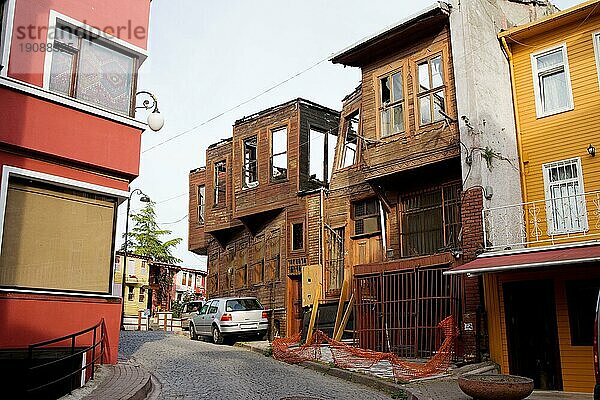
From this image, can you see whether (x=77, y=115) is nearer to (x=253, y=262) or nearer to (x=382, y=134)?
(x=382, y=134)

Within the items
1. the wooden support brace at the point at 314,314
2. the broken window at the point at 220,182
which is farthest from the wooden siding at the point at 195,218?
the wooden support brace at the point at 314,314

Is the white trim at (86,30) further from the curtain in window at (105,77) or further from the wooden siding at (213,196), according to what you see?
the wooden siding at (213,196)

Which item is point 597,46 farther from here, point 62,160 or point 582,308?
point 62,160

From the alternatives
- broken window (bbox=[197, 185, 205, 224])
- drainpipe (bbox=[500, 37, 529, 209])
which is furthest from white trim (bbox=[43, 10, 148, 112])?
broken window (bbox=[197, 185, 205, 224])

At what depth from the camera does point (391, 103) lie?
18797 mm

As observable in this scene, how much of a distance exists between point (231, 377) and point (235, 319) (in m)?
9.15

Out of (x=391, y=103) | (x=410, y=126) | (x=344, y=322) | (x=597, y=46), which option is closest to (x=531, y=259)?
(x=410, y=126)

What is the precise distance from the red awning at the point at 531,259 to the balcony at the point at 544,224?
2.18 feet

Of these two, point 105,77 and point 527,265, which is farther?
point 105,77

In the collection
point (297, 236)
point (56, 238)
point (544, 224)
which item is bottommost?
point (56, 238)

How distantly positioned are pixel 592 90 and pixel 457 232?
5.12 m

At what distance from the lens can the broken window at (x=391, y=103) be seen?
60.8 feet

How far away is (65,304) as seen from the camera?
11.3m

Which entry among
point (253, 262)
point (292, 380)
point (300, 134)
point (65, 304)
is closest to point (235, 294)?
point (253, 262)
